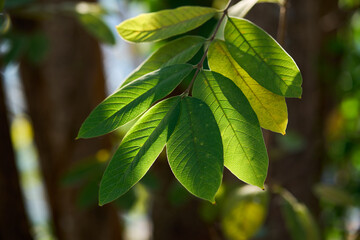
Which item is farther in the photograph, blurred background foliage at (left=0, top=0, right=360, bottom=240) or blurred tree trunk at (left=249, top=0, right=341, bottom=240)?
blurred tree trunk at (left=249, top=0, right=341, bottom=240)

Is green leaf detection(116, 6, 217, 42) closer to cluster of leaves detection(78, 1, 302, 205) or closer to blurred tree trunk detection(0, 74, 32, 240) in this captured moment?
cluster of leaves detection(78, 1, 302, 205)

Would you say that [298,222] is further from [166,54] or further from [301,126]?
[301,126]

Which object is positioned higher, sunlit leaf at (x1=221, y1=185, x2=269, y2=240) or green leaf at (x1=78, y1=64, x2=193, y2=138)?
green leaf at (x1=78, y1=64, x2=193, y2=138)

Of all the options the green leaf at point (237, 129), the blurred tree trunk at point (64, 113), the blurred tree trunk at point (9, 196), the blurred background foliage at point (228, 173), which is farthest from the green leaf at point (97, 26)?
the blurred tree trunk at point (64, 113)

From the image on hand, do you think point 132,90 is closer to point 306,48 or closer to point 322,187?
point 322,187

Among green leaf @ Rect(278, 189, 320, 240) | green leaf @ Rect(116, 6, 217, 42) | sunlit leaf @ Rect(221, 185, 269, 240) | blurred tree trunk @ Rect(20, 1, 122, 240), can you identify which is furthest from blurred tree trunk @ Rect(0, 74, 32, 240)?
green leaf @ Rect(116, 6, 217, 42)

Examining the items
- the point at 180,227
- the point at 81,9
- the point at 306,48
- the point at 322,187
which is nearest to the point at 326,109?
the point at 306,48

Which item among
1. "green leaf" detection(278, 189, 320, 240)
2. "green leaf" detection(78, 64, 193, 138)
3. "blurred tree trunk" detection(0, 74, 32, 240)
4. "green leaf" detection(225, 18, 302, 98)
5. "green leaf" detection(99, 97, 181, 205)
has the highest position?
"green leaf" detection(225, 18, 302, 98)
